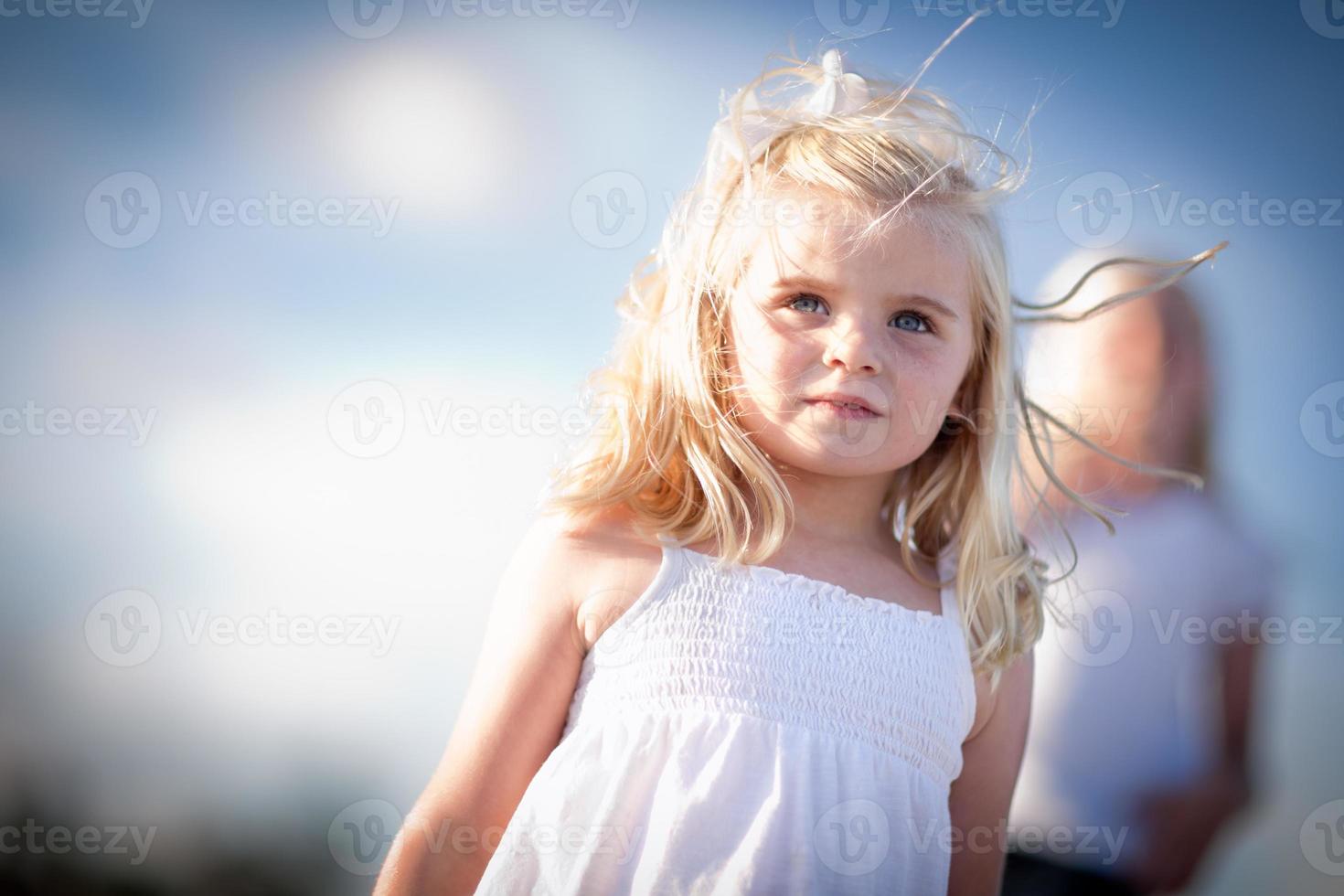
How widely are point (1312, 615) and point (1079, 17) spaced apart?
4.65 ft

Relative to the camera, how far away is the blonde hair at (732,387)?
1.18m

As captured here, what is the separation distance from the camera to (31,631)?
2.09 m

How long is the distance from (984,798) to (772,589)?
0.49 meters

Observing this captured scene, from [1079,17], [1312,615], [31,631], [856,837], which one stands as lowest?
[31,631]

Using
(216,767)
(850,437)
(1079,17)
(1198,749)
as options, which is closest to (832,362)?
(850,437)

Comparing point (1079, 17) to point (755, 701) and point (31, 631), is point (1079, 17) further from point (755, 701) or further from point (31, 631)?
point (31, 631)
